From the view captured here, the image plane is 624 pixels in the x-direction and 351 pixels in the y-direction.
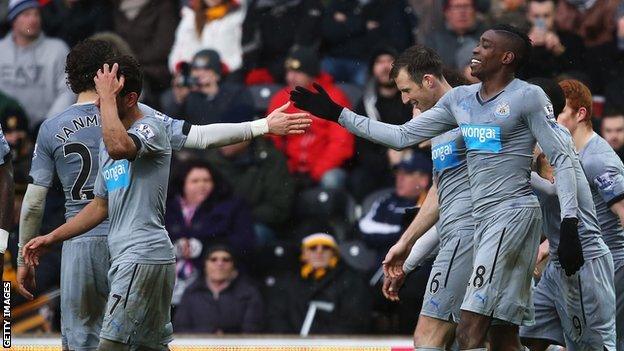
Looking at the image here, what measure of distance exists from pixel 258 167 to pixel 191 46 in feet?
5.58

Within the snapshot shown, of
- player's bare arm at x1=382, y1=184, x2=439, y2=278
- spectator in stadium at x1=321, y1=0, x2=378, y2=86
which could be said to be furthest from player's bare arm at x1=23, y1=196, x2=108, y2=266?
spectator in stadium at x1=321, y1=0, x2=378, y2=86

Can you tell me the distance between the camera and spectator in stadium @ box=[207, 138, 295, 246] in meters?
15.1

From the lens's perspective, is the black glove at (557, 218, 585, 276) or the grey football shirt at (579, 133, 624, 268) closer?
the black glove at (557, 218, 585, 276)

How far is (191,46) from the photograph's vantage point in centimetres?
1606

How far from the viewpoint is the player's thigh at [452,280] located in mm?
9875

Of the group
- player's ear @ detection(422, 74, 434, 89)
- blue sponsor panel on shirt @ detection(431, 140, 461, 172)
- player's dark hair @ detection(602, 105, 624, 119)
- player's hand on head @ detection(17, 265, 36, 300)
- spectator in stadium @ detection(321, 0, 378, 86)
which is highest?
spectator in stadium @ detection(321, 0, 378, 86)

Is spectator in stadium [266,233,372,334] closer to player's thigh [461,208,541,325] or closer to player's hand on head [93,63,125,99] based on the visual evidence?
player's thigh [461,208,541,325]

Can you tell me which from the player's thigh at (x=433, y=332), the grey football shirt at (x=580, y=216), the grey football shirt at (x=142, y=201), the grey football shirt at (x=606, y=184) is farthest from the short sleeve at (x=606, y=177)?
the grey football shirt at (x=142, y=201)

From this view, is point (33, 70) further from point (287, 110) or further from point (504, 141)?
point (504, 141)

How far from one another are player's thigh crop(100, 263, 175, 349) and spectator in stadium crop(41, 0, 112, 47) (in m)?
7.41

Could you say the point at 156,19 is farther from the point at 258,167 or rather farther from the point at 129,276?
the point at 129,276

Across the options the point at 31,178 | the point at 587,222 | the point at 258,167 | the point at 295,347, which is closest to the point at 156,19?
the point at 258,167

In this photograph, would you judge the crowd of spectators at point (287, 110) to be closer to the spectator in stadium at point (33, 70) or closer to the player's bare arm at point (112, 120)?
the spectator in stadium at point (33, 70)

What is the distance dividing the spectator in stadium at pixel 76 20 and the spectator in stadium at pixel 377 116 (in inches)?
121
